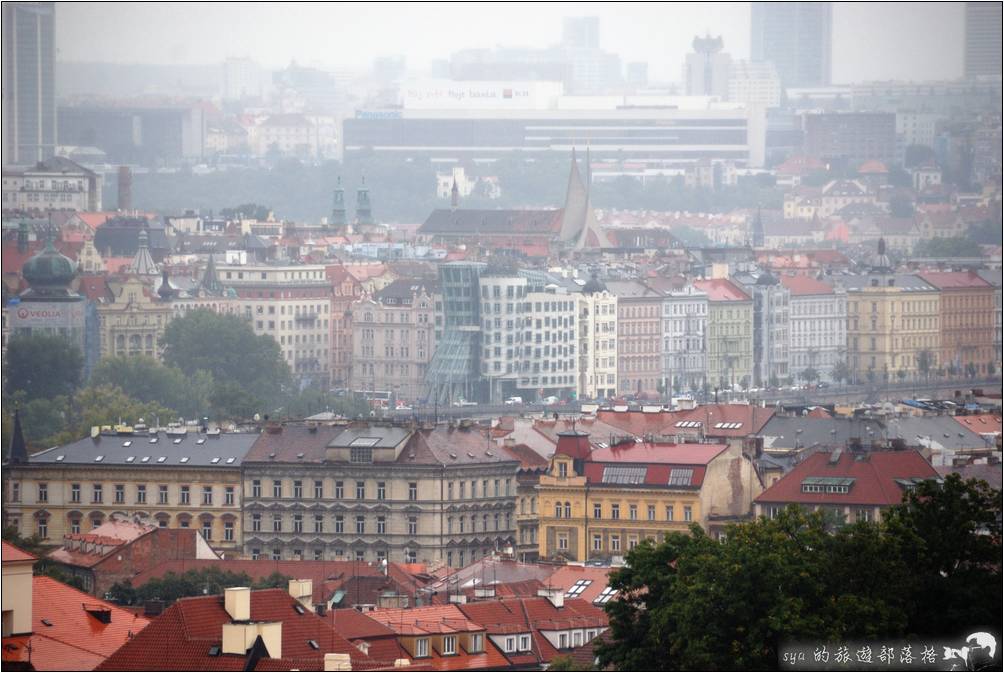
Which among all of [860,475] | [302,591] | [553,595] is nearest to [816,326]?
[860,475]

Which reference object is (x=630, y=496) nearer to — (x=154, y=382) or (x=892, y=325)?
(x=154, y=382)

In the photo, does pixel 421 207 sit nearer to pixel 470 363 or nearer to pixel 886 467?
pixel 470 363

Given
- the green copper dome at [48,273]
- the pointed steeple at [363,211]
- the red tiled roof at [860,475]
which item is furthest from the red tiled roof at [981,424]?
the pointed steeple at [363,211]

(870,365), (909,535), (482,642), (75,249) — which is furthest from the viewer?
(75,249)

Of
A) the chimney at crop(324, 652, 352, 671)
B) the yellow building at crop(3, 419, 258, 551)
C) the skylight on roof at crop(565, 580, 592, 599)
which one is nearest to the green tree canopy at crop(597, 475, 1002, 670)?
the chimney at crop(324, 652, 352, 671)

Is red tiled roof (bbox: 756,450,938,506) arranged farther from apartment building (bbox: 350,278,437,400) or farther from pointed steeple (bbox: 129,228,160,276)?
pointed steeple (bbox: 129,228,160,276)

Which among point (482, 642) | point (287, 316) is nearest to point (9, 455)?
point (482, 642)
